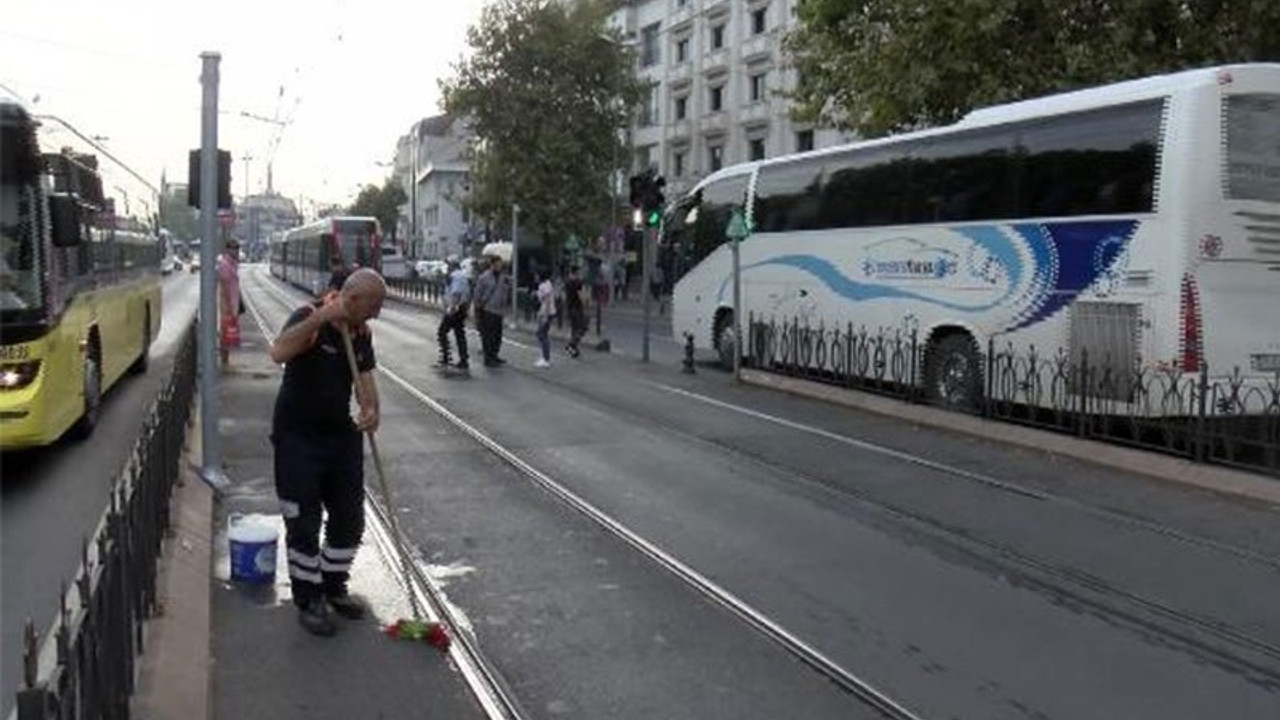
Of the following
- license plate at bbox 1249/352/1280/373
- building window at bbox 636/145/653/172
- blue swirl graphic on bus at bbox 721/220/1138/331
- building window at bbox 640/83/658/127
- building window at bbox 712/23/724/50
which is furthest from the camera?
building window at bbox 636/145/653/172

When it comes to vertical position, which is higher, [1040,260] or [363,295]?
[1040,260]

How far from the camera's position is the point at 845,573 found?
7488 mm

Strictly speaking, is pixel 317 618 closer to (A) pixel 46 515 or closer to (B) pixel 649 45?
(A) pixel 46 515

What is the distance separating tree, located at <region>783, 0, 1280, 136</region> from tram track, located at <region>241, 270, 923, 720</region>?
39.4 feet

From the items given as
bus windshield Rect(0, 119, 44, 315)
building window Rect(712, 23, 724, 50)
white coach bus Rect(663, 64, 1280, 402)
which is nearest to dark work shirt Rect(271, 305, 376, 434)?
bus windshield Rect(0, 119, 44, 315)

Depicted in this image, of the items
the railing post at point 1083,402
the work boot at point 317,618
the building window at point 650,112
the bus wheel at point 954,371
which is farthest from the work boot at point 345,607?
the building window at point 650,112

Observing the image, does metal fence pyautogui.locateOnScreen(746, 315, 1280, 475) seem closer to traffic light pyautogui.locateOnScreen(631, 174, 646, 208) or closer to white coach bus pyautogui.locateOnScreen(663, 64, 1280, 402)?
white coach bus pyautogui.locateOnScreen(663, 64, 1280, 402)

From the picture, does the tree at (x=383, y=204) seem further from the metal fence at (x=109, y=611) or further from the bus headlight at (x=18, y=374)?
the metal fence at (x=109, y=611)

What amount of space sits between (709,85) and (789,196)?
40.1 m

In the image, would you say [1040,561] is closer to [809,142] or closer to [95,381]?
[95,381]

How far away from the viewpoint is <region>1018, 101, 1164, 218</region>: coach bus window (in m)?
12.4

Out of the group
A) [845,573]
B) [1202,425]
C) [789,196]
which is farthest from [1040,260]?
[845,573]

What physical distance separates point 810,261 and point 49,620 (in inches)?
540

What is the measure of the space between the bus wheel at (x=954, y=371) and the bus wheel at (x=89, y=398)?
9.14 meters
